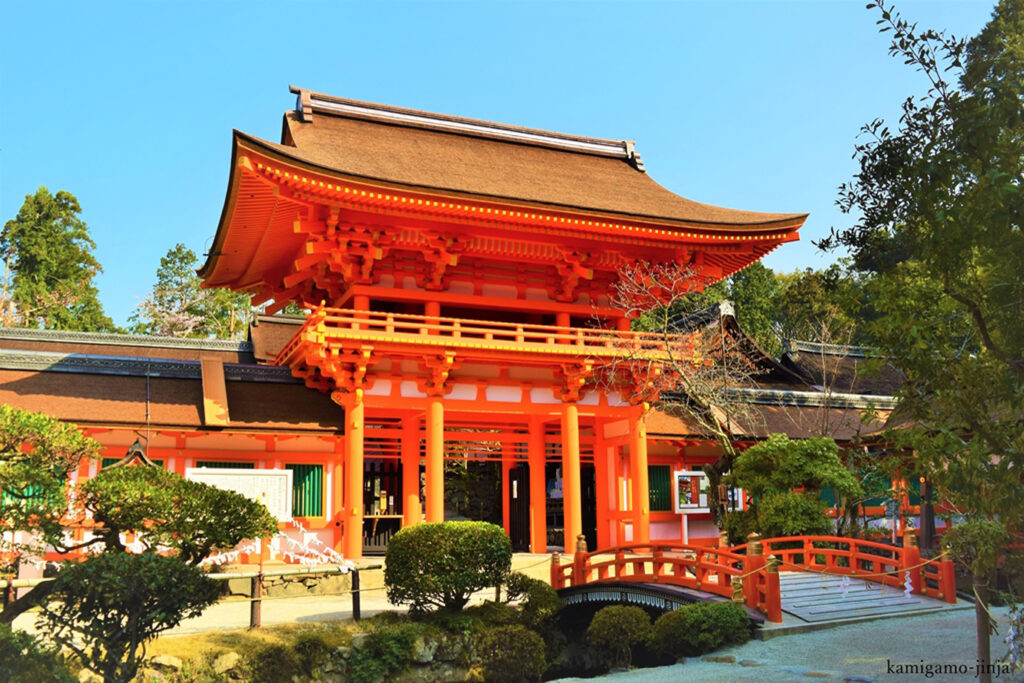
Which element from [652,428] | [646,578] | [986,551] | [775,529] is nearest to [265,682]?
[646,578]

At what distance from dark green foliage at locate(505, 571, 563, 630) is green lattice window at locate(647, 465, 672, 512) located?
7.37 meters

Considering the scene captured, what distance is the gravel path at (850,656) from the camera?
31.0 feet

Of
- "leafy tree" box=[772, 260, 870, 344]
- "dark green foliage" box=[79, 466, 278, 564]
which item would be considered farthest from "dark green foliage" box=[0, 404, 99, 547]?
"leafy tree" box=[772, 260, 870, 344]

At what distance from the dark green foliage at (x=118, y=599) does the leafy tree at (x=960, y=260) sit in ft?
23.7

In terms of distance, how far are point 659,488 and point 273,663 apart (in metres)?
12.1

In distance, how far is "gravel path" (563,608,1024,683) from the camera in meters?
9.45

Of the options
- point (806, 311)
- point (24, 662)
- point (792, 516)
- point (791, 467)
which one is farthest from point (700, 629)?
point (806, 311)

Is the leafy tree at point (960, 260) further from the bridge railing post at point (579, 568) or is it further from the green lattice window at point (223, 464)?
the green lattice window at point (223, 464)

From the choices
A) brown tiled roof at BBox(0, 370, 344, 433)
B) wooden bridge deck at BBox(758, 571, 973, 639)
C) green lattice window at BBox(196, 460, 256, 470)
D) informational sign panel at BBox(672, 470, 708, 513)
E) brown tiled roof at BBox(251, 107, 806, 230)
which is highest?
brown tiled roof at BBox(251, 107, 806, 230)

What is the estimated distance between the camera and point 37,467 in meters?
9.68

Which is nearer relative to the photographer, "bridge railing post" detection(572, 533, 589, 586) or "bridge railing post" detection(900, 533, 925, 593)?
"bridge railing post" detection(900, 533, 925, 593)

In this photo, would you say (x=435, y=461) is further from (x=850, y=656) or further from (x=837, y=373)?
(x=837, y=373)

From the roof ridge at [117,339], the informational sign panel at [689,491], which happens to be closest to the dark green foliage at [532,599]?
the informational sign panel at [689,491]

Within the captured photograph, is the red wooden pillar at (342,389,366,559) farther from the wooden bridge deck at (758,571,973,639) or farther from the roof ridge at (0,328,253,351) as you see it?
the roof ridge at (0,328,253,351)
